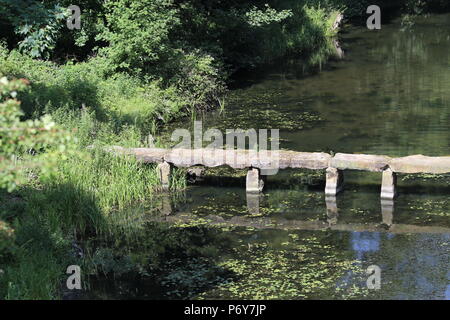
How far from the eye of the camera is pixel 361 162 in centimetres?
1473

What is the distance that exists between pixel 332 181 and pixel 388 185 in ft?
3.76

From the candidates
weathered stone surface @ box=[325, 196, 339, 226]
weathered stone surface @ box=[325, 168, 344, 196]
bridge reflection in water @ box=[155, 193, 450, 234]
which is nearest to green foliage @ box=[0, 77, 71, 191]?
bridge reflection in water @ box=[155, 193, 450, 234]

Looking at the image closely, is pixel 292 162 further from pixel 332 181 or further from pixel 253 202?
pixel 253 202

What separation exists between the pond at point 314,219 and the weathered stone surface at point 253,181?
0.70 feet

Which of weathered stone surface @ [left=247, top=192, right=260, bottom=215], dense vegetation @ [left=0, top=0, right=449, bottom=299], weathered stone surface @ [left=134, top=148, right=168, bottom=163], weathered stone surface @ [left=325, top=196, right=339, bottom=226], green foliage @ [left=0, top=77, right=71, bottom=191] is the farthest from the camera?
weathered stone surface @ [left=134, top=148, right=168, bottom=163]

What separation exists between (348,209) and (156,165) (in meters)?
4.36

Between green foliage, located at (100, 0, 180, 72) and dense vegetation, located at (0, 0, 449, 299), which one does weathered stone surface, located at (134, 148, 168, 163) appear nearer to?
dense vegetation, located at (0, 0, 449, 299)

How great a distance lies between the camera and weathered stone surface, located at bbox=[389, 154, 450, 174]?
14289 millimetres

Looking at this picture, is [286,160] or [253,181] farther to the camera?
[253,181]

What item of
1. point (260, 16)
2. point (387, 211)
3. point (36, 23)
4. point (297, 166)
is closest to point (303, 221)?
point (297, 166)

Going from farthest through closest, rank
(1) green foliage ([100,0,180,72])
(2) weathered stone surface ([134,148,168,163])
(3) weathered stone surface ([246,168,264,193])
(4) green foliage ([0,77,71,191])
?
1. (1) green foliage ([100,0,180,72])
2. (2) weathered stone surface ([134,148,168,163])
3. (3) weathered stone surface ([246,168,264,193])
4. (4) green foliage ([0,77,71,191])

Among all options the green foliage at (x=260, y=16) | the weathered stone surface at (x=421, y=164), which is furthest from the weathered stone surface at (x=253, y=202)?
the green foliage at (x=260, y=16)

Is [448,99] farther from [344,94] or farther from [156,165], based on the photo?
[156,165]
